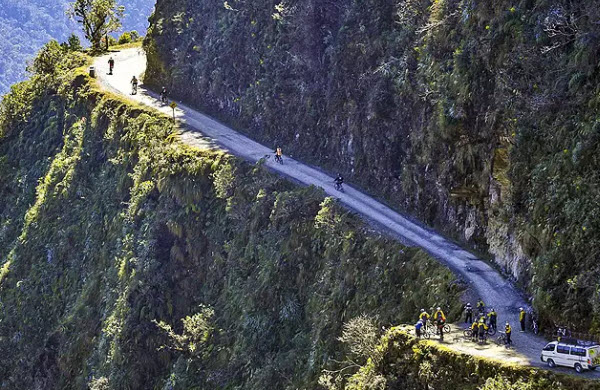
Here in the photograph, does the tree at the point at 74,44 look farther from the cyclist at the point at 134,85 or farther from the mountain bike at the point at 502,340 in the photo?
the mountain bike at the point at 502,340

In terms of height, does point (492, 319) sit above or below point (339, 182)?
below

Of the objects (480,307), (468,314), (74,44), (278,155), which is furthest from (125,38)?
(480,307)

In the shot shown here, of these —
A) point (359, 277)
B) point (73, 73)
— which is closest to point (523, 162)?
Result: point (359, 277)

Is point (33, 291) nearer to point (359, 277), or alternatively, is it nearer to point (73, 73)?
point (73, 73)

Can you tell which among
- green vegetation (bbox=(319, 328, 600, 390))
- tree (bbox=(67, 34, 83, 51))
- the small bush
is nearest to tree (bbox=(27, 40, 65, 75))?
tree (bbox=(67, 34, 83, 51))

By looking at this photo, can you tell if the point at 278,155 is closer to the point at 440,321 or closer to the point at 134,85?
the point at 134,85
